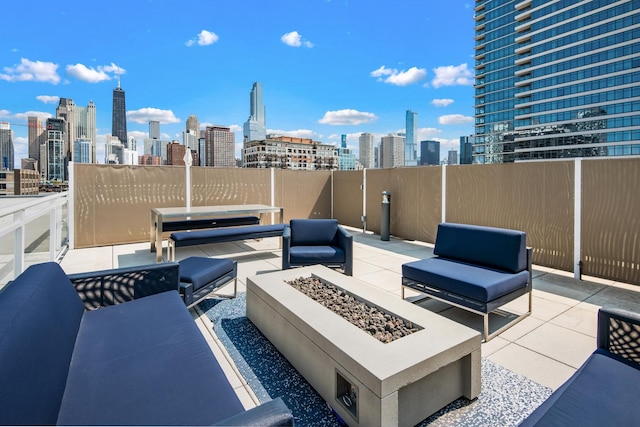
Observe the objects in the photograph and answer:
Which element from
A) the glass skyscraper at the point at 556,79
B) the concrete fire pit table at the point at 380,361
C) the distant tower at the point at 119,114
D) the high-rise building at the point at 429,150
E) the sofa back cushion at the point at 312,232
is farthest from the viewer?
the distant tower at the point at 119,114

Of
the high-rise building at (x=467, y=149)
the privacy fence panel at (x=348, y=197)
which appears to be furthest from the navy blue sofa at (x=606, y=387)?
the high-rise building at (x=467, y=149)

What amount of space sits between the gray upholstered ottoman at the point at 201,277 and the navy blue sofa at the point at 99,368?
2.74ft

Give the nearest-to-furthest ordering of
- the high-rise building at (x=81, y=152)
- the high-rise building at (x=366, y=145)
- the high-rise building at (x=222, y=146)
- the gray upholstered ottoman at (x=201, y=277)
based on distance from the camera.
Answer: the gray upholstered ottoman at (x=201, y=277) → the high-rise building at (x=81, y=152) → the high-rise building at (x=222, y=146) → the high-rise building at (x=366, y=145)

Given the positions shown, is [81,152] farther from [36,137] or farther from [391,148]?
[391,148]

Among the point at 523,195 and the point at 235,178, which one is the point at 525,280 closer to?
the point at 523,195

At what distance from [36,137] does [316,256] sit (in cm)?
4797

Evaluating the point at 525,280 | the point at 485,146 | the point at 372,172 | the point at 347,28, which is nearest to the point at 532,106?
the point at 485,146

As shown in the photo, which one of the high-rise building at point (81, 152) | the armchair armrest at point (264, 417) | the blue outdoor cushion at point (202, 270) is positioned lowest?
the blue outdoor cushion at point (202, 270)

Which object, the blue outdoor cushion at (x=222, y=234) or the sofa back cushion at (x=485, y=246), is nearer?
the sofa back cushion at (x=485, y=246)

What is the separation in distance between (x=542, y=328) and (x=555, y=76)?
6822cm

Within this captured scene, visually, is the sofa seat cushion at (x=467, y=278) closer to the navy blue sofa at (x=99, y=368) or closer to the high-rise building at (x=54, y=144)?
the navy blue sofa at (x=99, y=368)

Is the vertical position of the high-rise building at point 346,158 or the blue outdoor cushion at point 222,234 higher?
the high-rise building at point 346,158

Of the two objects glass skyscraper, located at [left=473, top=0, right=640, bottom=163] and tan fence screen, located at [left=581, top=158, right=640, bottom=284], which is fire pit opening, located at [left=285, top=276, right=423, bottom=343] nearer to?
tan fence screen, located at [left=581, top=158, right=640, bottom=284]

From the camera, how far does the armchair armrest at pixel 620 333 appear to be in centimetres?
163
